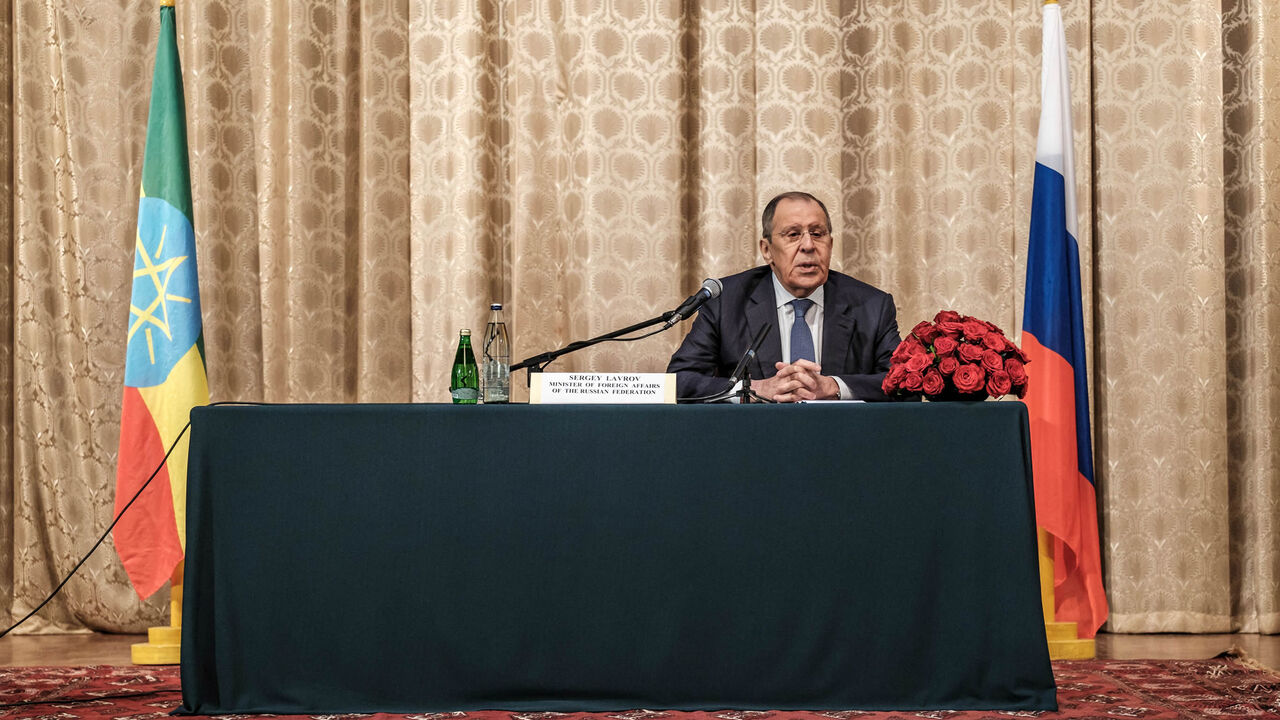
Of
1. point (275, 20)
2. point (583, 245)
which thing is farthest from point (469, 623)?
point (275, 20)

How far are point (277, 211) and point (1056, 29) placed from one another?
2.72 meters

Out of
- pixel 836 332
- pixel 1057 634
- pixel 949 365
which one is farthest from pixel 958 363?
pixel 1057 634

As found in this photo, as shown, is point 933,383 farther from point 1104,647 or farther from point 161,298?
point 161,298

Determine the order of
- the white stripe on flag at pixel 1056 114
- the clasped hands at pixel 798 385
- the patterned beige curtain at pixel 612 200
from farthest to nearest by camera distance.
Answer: the patterned beige curtain at pixel 612 200 → the white stripe on flag at pixel 1056 114 → the clasped hands at pixel 798 385

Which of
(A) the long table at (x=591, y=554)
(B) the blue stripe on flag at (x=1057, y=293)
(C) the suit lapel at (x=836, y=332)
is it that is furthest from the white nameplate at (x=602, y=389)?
(B) the blue stripe on flag at (x=1057, y=293)

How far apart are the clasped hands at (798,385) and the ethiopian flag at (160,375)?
1715 millimetres

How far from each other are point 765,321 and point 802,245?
257 millimetres

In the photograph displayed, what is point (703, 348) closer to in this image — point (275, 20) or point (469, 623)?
point (469, 623)

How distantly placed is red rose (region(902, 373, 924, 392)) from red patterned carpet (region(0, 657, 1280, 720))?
70 cm

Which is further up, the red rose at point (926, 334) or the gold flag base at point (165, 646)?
the red rose at point (926, 334)

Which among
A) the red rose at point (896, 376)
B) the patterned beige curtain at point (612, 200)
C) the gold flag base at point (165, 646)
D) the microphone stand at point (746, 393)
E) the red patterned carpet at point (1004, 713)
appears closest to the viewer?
the red patterned carpet at point (1004, 713)

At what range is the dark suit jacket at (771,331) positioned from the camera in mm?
3248

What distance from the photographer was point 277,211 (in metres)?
3.86

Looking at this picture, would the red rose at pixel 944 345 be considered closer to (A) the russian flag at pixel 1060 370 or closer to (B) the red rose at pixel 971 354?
(B) the red rose at pixel 971 354
